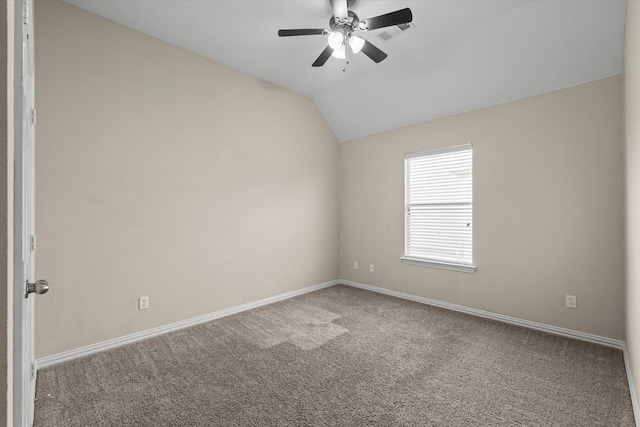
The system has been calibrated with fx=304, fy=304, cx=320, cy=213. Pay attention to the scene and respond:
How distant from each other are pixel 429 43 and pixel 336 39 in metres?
1.20

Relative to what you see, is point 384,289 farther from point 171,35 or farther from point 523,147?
point 171,35

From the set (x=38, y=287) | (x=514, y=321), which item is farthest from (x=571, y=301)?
(x=38, y=287)

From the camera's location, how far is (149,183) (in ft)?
10.0

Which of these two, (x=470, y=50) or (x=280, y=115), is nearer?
(x=470, y=50)

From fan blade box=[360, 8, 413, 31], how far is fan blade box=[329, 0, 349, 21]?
189 mm

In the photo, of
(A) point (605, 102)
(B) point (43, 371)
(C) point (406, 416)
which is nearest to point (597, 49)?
(A) point (605, 102)

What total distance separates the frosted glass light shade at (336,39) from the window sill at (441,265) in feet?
9.21

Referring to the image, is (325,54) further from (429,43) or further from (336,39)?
(429,43)

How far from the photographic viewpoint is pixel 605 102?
278 cm

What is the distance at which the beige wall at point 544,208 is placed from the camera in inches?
109

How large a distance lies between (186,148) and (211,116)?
1.66ft

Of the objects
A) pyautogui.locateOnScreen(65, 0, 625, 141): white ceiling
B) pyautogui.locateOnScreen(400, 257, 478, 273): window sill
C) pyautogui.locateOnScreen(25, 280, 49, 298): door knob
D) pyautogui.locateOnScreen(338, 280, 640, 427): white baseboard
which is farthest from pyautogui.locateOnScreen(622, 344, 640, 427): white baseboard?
pyautogui.locateOnScreen(25, 280, 49, 298): door knob

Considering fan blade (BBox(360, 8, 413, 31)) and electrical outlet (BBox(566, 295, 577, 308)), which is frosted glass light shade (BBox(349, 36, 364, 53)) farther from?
electrical outlet (BBox(566, 295, 577, 308))

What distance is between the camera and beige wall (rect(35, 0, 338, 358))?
8.34 ft
